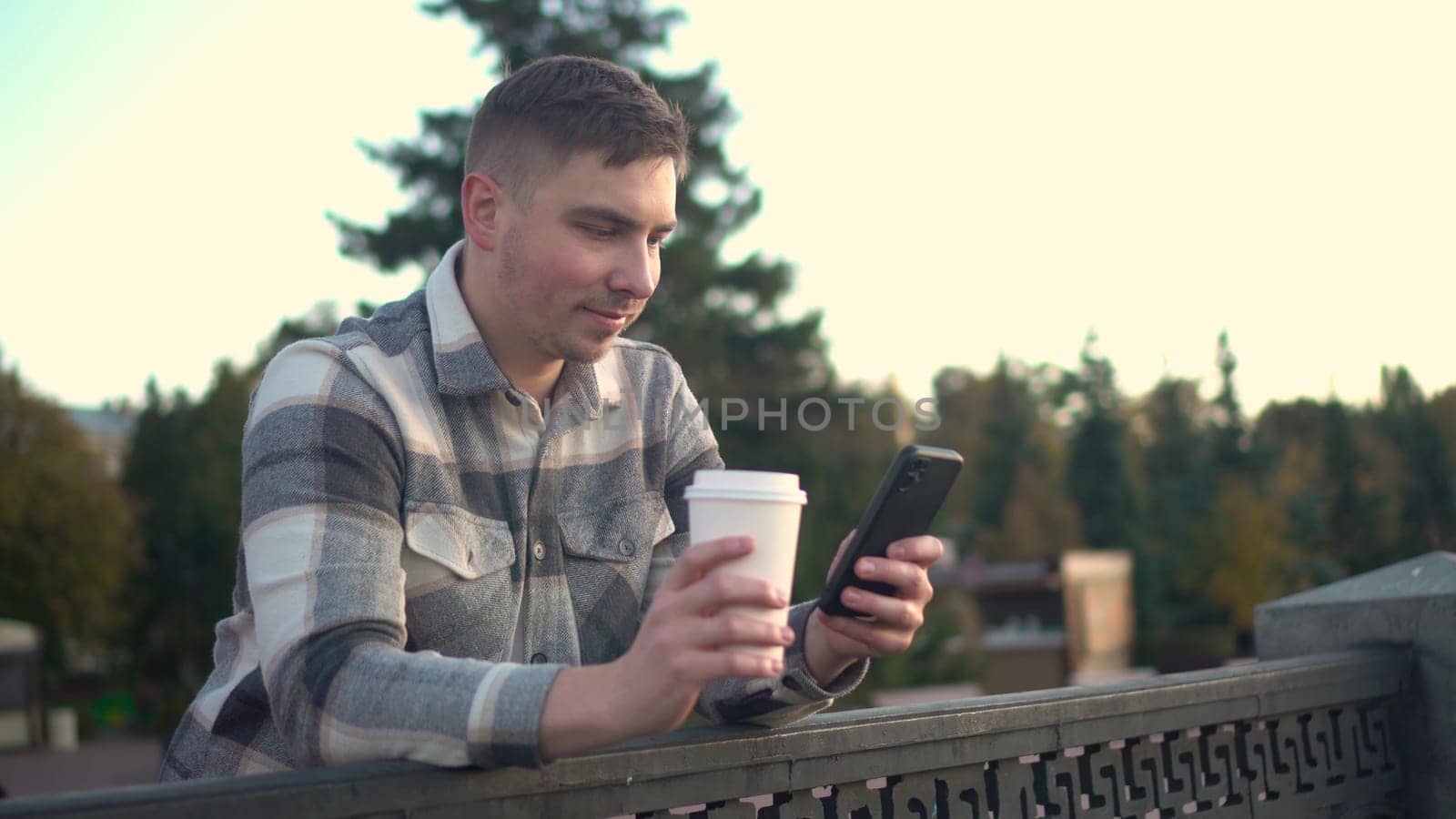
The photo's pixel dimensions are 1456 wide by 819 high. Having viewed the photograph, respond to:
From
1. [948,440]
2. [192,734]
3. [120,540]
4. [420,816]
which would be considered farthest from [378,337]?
[948,440]

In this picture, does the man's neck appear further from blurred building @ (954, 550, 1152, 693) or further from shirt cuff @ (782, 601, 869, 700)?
blurred building @ (954, 550, 1152, 693)

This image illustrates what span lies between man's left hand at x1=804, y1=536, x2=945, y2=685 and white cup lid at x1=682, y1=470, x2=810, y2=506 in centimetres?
40

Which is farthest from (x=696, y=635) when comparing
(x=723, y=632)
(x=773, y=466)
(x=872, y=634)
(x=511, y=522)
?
(x=773, y=466)

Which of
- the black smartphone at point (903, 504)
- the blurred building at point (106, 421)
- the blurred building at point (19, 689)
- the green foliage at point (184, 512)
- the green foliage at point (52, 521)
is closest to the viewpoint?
the black smartphone at point (903, 504)

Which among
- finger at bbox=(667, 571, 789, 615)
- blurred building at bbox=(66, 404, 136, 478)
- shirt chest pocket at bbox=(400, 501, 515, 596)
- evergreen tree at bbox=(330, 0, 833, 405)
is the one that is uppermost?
blurred building at bbox=(66, 404, 136, 478)

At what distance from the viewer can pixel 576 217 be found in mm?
2416

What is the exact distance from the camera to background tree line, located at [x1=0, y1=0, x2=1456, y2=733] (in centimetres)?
2520

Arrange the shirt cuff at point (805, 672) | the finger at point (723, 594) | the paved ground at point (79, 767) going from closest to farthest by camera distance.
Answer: the finger at point (723, 594), the shirt cuff at point (805, 672), the paved ground at point (79, 767)

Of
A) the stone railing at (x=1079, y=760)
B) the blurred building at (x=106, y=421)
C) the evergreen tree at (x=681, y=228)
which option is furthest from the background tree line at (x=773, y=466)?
the blurred building at (x=106, y=421)

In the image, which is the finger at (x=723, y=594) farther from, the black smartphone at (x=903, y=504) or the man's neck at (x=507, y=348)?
the man's neck at (x=507, y=348)

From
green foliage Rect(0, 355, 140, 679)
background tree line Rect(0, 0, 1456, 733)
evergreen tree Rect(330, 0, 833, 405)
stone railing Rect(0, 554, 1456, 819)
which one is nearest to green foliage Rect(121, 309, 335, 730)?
background tree line Rect(0, 0, 1456, 733)

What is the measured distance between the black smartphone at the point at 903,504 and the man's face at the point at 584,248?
626 millimetres

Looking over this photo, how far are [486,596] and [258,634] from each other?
0.43 metres

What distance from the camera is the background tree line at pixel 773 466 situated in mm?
25203
